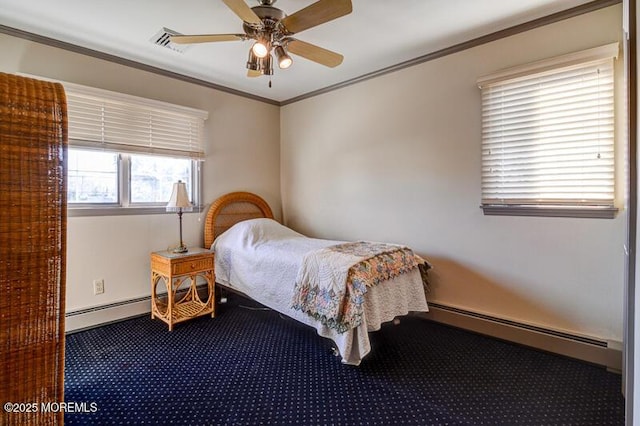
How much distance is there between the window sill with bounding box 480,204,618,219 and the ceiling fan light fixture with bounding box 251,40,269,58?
6.97 ft

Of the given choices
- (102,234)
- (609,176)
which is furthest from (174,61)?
(609,176)

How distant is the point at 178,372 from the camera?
220 cm

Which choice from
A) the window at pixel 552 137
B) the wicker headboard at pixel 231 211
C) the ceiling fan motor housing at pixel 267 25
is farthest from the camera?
the wicker headboard at pixel 231 211

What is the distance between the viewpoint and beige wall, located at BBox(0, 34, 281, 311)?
9.06 ft

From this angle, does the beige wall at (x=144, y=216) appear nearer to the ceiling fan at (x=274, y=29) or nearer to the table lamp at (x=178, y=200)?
the table lamp at (x=178, y=200)

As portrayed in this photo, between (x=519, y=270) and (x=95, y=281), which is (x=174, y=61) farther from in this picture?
(x=519, y=270)

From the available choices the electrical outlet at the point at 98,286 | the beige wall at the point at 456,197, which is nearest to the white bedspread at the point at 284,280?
the beige wall at the point at 456,197

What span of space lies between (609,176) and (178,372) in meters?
3.27

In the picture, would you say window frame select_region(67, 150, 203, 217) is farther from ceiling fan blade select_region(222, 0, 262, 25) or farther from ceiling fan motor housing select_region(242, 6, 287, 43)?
ceiling fan blade select_region(222, 0, 262, 25)

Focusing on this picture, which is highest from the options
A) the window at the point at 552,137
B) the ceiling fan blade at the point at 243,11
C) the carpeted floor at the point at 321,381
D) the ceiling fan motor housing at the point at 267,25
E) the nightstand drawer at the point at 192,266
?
the ceiling fan motor housing at the point at 267,25

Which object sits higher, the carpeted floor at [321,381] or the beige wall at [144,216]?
the beige wall at [144,216]

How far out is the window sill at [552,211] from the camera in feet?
7.19

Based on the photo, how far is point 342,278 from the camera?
2.25 m

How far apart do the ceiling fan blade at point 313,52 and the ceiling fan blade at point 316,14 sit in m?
0.14
